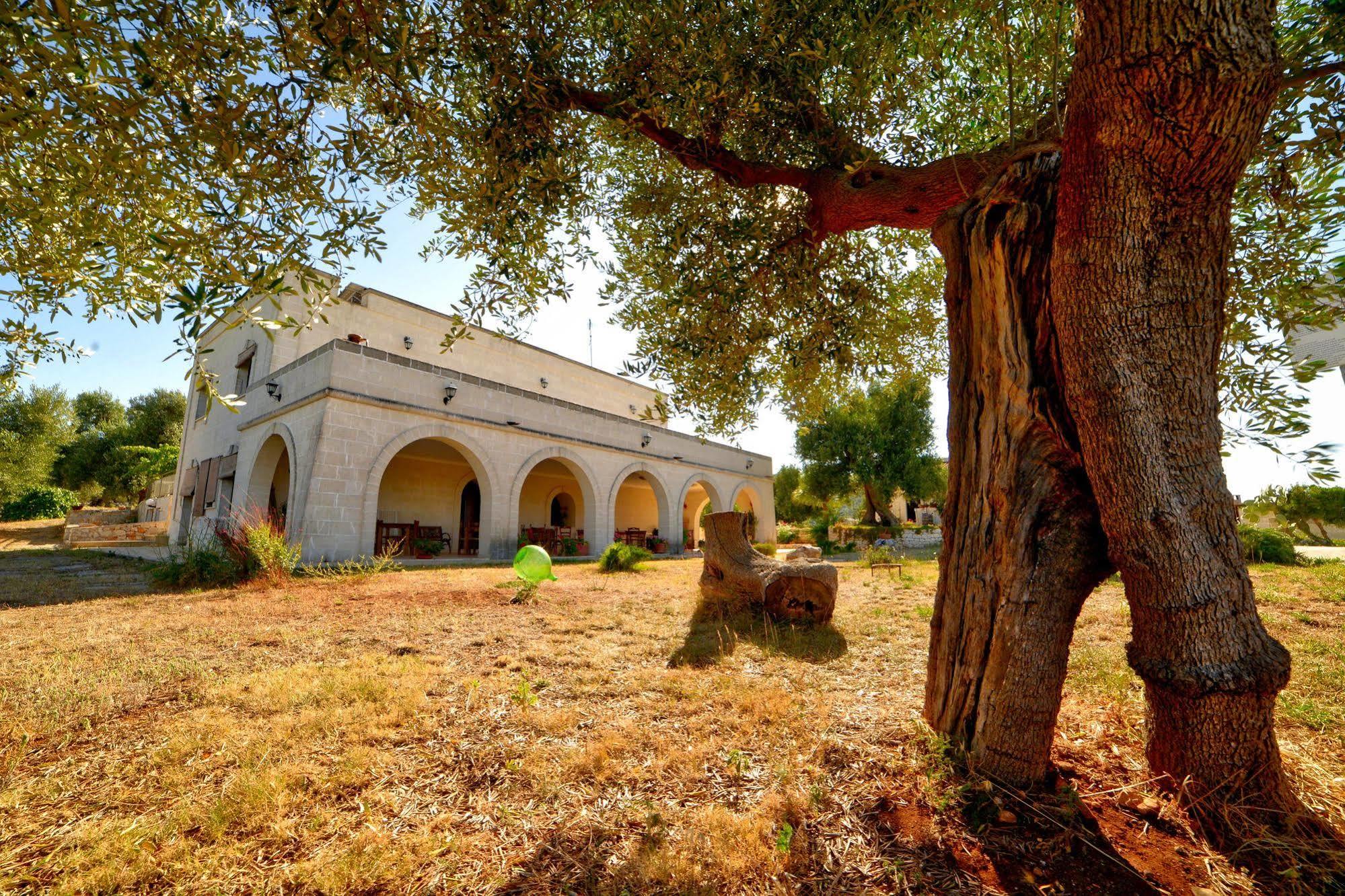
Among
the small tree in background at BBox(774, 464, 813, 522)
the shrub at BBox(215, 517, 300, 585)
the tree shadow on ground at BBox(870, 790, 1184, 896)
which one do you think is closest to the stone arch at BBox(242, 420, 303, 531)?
the shrub at BBox(215, 517, 300, 585)

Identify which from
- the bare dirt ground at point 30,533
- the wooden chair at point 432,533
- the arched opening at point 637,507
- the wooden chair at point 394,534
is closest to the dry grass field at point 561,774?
the wooden chair at point 394,534

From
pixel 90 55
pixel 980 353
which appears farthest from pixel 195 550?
pixel 980 353

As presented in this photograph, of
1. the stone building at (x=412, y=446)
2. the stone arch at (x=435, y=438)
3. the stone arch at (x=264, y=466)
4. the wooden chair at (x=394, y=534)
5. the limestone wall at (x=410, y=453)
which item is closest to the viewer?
the limestone wall at (x=410, y=453)

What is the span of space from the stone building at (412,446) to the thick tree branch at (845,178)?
784 cm

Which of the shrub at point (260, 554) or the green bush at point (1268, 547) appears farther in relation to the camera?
the green bush at point (1268, 547)

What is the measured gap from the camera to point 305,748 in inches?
109

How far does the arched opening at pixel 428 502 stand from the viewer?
51.9 ft

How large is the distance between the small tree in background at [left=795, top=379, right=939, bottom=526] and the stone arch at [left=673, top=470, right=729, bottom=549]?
4982mm

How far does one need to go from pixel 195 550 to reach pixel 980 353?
476 inches

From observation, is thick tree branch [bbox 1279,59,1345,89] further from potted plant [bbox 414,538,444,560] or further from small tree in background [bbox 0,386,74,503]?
small tree in background [bbox 0,386,74,503]

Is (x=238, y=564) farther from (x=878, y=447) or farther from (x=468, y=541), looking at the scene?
(x=878, y=447)

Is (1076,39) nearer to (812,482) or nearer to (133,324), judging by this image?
(133,324)

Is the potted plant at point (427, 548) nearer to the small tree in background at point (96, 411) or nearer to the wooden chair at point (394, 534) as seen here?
the wooden chair at point (394, 534)

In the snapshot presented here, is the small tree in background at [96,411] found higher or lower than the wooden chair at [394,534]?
higher
